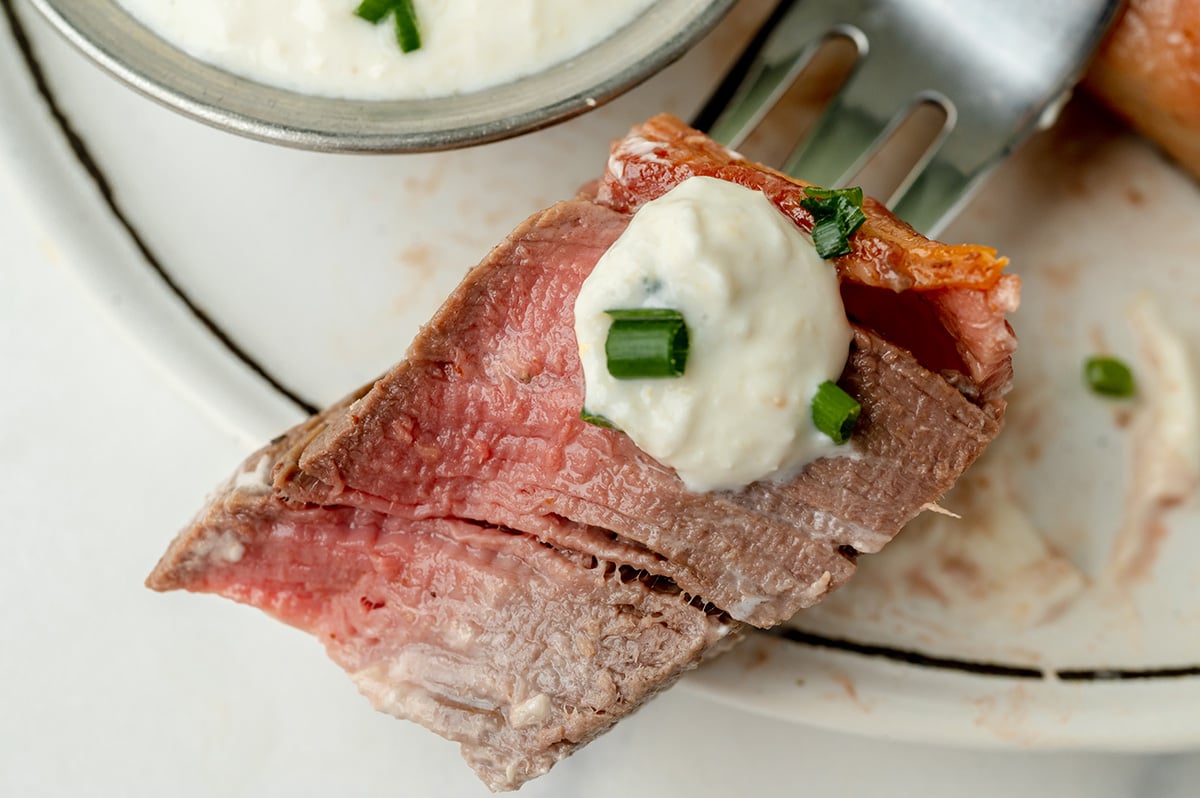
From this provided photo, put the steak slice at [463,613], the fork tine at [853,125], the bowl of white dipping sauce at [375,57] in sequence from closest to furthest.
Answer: the steak slice at [463,613] < the bowl of white dipping sauce at [375,57] < the fork tine at [853,125]

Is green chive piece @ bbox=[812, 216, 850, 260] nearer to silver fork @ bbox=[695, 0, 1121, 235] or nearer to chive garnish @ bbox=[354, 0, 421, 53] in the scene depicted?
silver fork @ bbox=[695, 0, 1121, 235]

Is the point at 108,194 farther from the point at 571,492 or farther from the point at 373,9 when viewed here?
the point at 571,492

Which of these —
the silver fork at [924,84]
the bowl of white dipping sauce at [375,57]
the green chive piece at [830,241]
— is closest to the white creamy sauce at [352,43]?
the bowl of white dipping sauce at [375,57]

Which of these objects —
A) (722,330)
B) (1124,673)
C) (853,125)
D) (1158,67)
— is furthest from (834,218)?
(1124,673)

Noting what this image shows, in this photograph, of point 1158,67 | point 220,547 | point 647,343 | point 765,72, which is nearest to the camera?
point 647,343

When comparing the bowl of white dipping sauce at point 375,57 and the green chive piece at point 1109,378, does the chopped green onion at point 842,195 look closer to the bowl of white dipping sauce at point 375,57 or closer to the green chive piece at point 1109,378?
the bowl of white dipping sauce at point 375,57
